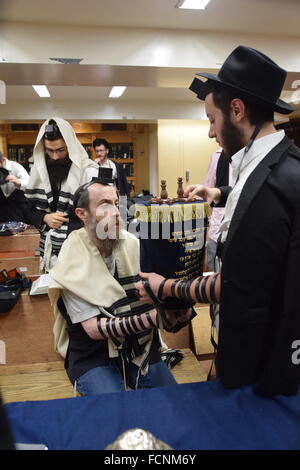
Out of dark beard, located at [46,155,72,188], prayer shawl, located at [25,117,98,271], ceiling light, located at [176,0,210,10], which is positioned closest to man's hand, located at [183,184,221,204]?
prayer shawl, located at [25,117,98,271]

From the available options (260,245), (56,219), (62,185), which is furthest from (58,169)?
(260,245)

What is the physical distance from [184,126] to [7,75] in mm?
5374

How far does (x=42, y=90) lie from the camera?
7137 mm

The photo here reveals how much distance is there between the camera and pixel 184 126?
30.3 ft

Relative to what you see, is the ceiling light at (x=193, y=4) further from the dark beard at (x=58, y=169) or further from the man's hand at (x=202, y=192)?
the man's hand at (x=202, y=192)

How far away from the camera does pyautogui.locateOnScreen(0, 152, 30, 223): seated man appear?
343cm

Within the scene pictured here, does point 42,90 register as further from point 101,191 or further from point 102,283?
point 102,283

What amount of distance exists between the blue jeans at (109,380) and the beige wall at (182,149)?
763 centimetres

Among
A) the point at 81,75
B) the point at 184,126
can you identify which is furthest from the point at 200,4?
the point at 184,126

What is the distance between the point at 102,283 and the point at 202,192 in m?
0.61

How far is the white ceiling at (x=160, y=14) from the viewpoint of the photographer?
3699 millimetres

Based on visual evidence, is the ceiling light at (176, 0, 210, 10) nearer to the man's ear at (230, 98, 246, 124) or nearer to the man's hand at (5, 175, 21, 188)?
the man's hand at (5, 175, 21, 188)

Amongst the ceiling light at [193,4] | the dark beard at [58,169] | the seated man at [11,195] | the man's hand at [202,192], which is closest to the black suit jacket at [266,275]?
the man's hand at [202,192]

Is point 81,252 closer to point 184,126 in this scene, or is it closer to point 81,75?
point 81,75
